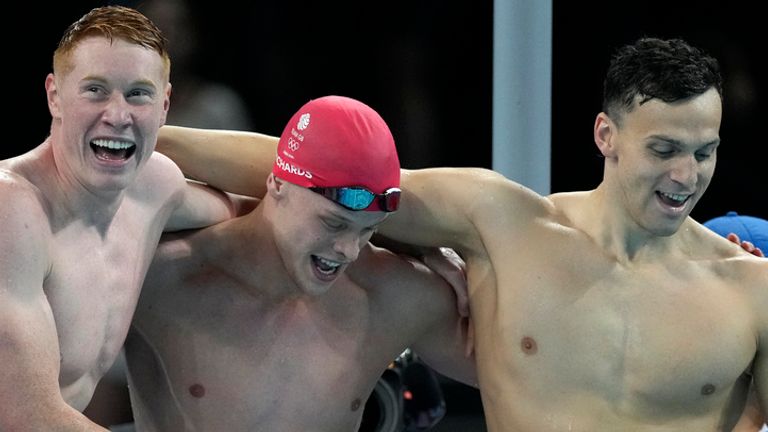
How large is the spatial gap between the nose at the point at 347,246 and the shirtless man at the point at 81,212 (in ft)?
1.45

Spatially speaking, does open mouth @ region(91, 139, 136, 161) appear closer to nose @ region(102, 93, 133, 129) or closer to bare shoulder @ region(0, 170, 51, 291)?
nose @ region(102, 93, 133, 129)

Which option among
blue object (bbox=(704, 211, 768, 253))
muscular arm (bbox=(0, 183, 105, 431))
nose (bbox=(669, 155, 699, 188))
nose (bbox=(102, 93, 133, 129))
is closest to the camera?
muscular arm (bbox=(0, 183, 105, 431))

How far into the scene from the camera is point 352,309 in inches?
113

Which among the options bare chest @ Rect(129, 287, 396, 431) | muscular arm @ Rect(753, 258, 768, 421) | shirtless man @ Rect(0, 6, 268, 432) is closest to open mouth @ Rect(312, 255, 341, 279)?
bare chest @ Rect(129, 287, 396, 431)

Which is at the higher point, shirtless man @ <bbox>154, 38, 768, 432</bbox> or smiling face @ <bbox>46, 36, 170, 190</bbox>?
smiling face @ <bbox>46, 36, 170, 190</bbox>

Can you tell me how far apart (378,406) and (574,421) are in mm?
1097

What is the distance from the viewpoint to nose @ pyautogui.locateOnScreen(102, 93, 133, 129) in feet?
7.66

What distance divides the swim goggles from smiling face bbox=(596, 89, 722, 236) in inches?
21.3

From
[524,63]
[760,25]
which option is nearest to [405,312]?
[524,63]

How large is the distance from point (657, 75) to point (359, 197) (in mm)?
719

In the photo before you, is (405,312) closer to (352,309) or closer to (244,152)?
(352,309)

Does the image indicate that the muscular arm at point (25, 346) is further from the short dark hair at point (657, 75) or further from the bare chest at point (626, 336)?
the short dark hair at point (657, 75)

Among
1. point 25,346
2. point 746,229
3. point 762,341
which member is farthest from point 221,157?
point 746,229

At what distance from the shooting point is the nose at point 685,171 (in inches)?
101
